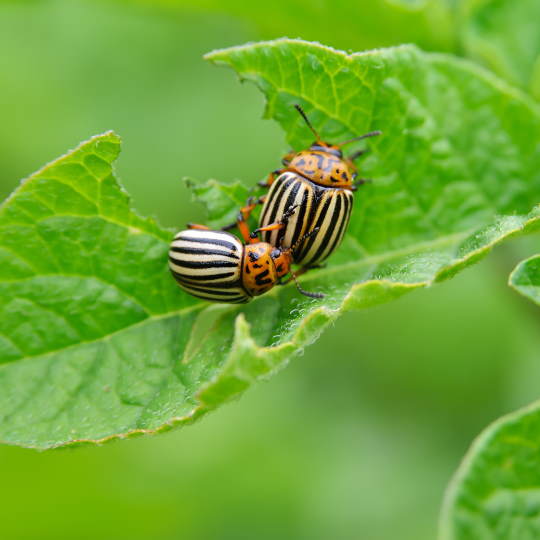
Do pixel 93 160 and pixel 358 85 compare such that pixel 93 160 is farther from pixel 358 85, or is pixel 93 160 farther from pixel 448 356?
pixel 448 356

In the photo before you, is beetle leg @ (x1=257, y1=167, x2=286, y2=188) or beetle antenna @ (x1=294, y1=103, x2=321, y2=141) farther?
beetle leg @ (x1=257, y1=167, x2=286, y2=188)

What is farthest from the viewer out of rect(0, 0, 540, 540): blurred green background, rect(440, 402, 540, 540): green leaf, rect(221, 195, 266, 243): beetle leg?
rect(0, 0, 540, 540): blurred green background

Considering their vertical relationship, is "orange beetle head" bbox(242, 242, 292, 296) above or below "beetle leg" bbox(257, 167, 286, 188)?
below

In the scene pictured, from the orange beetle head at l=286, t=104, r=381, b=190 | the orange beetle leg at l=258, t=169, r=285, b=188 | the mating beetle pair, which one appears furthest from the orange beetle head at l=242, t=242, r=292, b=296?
the orange beetle head at l=286, t=104, r=381, b=190

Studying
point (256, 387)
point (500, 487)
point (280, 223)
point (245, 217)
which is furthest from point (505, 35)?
point (256, 387)

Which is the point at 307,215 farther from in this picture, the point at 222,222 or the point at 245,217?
the point at 222,222

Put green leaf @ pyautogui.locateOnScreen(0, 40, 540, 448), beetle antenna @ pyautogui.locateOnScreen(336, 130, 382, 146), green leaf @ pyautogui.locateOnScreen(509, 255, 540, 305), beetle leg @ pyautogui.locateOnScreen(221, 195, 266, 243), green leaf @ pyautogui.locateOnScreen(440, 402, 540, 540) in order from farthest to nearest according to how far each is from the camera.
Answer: beetle leg @ pyautogui.locateOnScreen(221, 195, 266, 243) → beetle antenna @ pyautogui.locateOnScreen(336, 130, 382, 146) → green leaf @ pyautogui.locateOnScreen(0, 40, 540, 448) → green leaf @ pyautogui.locateOnScreen(509, 255, 540, 305) → green leaf @ pyautogui.locateOnScreen(440, 402, 540, 540)

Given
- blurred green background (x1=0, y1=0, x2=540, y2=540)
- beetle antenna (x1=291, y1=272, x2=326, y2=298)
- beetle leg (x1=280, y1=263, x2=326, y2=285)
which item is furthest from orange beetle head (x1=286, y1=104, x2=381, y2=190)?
blurred green background (x1=0, y1=0, x2=540, y2=540)

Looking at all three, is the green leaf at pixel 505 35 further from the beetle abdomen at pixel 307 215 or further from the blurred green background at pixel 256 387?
the beetle abdomen at pixel 307 215

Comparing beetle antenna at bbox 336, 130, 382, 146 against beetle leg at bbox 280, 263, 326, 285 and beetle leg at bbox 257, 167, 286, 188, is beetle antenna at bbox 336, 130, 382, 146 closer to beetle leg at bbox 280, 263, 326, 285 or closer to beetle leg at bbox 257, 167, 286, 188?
beetle leg at bbox 257, 167, 286, 188
